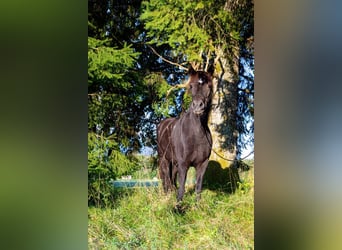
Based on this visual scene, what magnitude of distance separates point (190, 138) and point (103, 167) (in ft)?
1.39

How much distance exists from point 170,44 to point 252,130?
550mm

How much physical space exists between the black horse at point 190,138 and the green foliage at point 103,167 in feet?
0.50

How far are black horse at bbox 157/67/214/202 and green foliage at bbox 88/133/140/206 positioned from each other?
0.15 metres

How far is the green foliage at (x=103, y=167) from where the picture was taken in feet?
5.01

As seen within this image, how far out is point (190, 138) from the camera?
1567 millimetres

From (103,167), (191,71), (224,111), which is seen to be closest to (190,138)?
(224,111)

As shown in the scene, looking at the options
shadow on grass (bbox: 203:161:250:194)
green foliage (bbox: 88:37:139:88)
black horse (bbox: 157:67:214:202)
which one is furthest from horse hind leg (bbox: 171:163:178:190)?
green foliage (bbox: 88:37:139:88)

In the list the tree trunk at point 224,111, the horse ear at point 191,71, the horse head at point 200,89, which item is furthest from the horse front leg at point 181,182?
the horse ear at point 191,71

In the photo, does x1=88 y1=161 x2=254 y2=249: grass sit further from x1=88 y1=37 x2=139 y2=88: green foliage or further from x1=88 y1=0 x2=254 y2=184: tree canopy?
x1=88 y1=37 x2=139 y2=88: green foliage

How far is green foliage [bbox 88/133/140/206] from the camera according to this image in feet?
5.01

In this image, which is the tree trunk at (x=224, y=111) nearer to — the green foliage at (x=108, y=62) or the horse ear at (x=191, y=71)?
the horse ear at (x=191, y=71)
